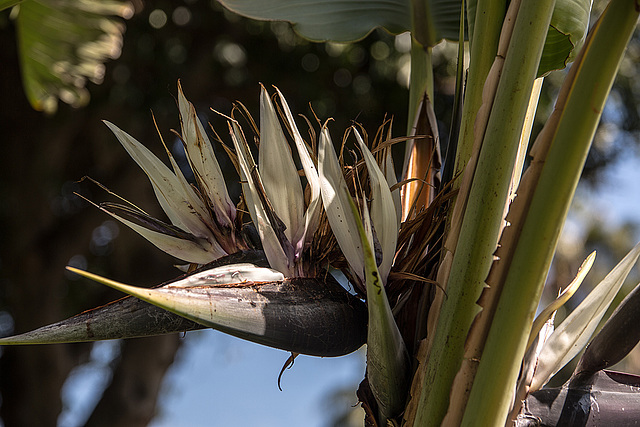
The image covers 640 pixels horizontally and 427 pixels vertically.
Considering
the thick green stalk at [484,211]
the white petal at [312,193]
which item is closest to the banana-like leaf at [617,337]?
the thick green stalk at [484,211]

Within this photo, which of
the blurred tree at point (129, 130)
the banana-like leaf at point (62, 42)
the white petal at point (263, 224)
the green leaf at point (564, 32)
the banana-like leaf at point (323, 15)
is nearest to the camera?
the white petal at point (263, 224)

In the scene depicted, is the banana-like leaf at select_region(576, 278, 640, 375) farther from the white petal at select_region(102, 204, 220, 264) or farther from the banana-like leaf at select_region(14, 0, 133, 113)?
the banana-like leaf at select_region(14, 0, 133, 113)

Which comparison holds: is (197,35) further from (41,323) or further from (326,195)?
(326,195)

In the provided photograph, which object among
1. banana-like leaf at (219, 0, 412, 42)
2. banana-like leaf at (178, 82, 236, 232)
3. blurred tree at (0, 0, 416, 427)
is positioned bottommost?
blurred tree at (0, 0, 416, 427)

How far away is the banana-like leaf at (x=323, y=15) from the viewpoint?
0.88m

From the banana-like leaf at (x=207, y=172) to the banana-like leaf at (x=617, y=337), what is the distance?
1.10 ft

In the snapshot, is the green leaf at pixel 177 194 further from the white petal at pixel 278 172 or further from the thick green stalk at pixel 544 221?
the thick green stalk at pixel 544 221

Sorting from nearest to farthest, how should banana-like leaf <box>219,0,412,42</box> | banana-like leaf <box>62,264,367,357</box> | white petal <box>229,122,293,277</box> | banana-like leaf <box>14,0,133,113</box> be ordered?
banana-like leaf <box>62,264,367,357</box>
white petal <box>229,122,293,277</box>
banana-like leaf <box>219,0,412,42</box>
banana-like leaf <box>14,0,133,113</box>

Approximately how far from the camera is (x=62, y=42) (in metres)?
2.05

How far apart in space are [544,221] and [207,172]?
0.97ft

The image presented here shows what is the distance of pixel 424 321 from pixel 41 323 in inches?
136

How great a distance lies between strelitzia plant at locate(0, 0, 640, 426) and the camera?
429mm

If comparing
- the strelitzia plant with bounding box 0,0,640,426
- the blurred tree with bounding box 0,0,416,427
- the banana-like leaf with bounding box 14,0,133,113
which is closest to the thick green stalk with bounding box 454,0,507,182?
the strelitzia plant with bounding box 0,0,640,426

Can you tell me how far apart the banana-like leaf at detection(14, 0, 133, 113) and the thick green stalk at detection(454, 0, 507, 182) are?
5.49 ft
